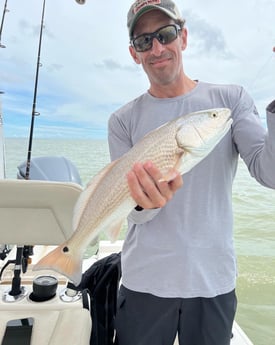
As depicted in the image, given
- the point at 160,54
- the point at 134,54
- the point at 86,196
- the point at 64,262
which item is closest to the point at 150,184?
the point at 86,196

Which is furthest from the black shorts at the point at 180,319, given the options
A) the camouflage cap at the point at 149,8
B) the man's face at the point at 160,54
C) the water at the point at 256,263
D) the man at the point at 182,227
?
the water at the point at 256,263

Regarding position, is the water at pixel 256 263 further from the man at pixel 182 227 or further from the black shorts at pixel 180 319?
the black shorts at pixel 180 319

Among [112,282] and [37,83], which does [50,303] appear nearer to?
[112,282]

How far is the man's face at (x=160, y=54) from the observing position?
3.96ft

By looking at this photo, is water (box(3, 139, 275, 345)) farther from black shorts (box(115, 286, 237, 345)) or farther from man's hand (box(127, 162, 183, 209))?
man's hand (box(127, 162, 183, 209))

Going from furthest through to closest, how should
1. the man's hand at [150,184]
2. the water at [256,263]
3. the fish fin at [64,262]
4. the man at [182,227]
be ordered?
the water at [256,263], the man at [182,227], the fish fin at [64,262], the man's hand at [150,184]

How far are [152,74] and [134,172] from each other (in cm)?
53

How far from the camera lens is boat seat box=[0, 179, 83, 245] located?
127 cm

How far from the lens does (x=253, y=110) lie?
1196 mm

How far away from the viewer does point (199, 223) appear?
1.14 meters

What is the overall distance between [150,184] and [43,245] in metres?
0.78

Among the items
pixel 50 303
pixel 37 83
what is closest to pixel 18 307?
pixel 50 303

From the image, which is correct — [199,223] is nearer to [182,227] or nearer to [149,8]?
[182,227]

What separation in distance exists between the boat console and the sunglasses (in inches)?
25.6
